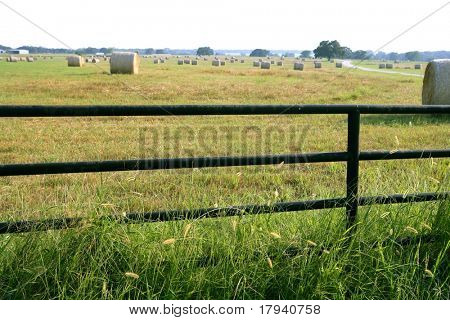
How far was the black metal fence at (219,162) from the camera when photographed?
123 inches

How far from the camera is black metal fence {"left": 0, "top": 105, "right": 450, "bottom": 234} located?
313cm

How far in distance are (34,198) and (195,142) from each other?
3.74m

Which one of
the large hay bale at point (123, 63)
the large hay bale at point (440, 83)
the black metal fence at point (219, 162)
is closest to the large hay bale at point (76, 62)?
the large hay bale at point (123, 63)

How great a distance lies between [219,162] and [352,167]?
100 cm

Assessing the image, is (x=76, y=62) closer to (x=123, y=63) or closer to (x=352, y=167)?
(x=123, y=63)

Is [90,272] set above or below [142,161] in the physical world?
below

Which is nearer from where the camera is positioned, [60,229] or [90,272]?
[90,272]

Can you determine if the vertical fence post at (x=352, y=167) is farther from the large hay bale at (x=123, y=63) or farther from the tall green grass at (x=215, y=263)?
the large hay bale at (x=123, y=63)

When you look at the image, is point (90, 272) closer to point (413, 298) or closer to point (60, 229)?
point (60, 229)

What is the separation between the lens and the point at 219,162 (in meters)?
3.42

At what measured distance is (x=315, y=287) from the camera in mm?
3051

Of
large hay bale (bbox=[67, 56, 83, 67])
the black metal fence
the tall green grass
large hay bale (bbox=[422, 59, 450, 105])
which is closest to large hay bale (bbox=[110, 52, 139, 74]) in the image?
large hay bale (bbox=[67, 56, 83, 67])

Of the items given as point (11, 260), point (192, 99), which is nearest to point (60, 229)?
point (11, 260)

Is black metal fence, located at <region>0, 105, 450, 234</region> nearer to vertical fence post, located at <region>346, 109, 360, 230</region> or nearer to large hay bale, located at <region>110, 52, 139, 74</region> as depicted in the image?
vertical fence post, located at <region>346, 109, 360, 230</region>
